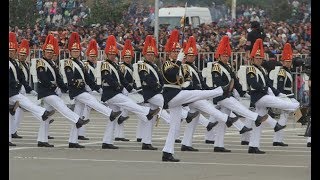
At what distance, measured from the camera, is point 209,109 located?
20.0 meters

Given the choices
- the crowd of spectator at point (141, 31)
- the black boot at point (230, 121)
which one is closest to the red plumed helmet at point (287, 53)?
the black boot at point (230, 121)

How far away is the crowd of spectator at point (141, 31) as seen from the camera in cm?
3306

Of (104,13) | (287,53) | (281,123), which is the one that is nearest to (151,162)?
(281,123)

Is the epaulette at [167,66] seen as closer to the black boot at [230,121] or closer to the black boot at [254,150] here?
the black boot at [230,121]

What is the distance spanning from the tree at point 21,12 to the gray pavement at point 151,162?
703 inches

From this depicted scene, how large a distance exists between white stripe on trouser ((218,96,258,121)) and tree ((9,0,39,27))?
21811 mm

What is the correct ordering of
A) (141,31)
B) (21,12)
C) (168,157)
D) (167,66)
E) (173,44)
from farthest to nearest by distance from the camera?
(21,12), (141,31), (173,44), (167,66), (168,157)

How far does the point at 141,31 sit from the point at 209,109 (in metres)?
17.2

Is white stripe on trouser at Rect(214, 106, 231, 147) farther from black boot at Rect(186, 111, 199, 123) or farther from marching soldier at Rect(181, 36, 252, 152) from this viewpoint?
black boot at Rect(186, 111, 199, 123)

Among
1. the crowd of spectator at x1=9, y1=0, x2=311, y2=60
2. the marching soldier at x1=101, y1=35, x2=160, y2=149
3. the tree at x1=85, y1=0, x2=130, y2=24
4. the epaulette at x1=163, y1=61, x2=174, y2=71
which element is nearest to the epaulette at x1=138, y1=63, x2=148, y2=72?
the marching soldier at x1=101, y1=35, x2=160, y2=149

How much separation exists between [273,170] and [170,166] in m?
1.60

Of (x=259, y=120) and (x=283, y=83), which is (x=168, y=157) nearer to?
(x=259, y=120)
